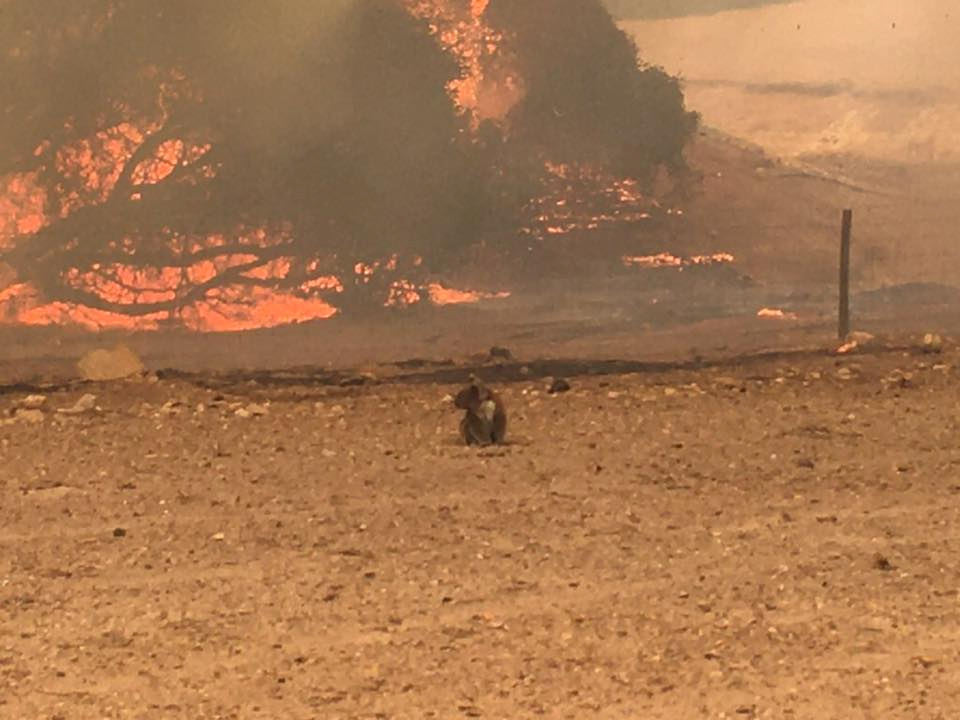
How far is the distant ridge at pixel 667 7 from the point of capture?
29.4m

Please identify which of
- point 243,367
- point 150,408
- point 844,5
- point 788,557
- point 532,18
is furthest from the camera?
point 844,5

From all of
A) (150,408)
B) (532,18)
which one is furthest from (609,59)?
(150,408)

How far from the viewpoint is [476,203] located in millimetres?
22531

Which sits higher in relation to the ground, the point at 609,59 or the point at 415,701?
the point at 609,59

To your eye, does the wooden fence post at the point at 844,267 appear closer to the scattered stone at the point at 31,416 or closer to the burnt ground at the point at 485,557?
the burnt ground at the point at 485,557

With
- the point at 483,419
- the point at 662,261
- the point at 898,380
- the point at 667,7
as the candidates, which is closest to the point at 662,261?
the point at 662,261

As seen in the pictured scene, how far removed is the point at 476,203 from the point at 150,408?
38.6 ft

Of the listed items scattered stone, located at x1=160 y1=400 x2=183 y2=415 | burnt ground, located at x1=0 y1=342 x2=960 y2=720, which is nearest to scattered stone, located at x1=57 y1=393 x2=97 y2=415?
burnt ground, located at x1=0 y1=342 x2=960 y2=720

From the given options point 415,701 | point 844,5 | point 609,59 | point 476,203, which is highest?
point 844,5

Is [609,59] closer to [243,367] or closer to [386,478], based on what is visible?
[243,367]

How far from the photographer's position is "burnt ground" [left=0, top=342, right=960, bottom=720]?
555cm

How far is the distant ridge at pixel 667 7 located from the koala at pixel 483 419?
1957cm

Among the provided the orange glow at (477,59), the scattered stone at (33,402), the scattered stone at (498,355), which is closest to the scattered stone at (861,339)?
the scattered stone at (498,355)

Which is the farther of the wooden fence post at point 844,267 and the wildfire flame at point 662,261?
the wildfire flame at point 662,261
